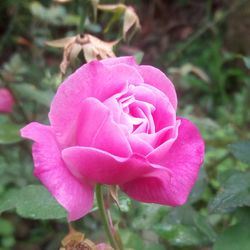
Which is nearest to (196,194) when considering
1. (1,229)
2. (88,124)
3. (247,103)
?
(88,124)

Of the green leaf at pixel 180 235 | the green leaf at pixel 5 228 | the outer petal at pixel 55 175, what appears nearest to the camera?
the outer petal at pixel 55 175

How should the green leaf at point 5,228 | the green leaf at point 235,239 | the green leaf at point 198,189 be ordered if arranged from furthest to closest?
1. the green leaf at point 5,228
2. the green leaf at point 198,189
3. the green leaf at point 235,239

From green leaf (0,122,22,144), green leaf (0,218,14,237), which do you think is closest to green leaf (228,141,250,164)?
green leaf (0,122,22,144)

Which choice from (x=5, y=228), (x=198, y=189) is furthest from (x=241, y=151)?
(x=5, y=228)

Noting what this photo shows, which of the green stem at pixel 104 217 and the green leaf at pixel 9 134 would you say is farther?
the green leaf at pixel 9 134

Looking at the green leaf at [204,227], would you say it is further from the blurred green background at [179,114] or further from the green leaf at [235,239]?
the green leaf at [235,239]

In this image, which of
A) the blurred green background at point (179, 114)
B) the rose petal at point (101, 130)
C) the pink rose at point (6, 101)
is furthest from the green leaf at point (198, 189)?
the pink rose at point (6, 101)

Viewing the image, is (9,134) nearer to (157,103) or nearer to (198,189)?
(198,189)

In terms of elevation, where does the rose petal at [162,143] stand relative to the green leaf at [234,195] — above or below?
above

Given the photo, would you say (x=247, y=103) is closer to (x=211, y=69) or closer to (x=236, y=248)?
(x=211, y=69)
